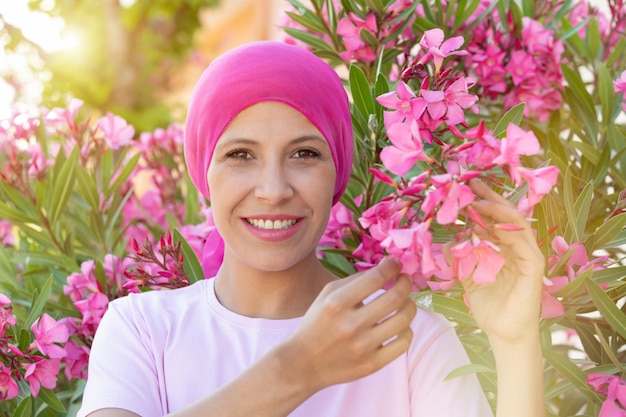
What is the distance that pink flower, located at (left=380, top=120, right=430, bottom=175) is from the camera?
1.11 meters

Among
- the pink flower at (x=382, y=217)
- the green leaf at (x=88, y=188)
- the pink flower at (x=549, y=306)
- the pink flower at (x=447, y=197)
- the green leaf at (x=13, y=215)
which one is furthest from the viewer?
the green leaf at (x=88, y=188)

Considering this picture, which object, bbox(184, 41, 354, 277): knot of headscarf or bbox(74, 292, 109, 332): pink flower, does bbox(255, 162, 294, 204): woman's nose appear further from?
bbox(74, 292, 109, 332): pink flower

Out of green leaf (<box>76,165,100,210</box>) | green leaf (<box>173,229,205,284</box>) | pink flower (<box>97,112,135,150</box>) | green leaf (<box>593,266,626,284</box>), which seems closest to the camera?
green leaf (<box>593,266,626,284</box>)

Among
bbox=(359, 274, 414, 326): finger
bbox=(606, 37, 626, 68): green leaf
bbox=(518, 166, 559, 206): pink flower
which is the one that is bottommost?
bbox=(359, 274, 414, 326): finger

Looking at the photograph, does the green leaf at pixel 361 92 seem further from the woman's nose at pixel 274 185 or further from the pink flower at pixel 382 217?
the pink flower at pixel 382 217

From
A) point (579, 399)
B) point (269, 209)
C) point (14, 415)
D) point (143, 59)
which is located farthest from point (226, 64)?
point (143, 59)

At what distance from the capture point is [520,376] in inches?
48.1

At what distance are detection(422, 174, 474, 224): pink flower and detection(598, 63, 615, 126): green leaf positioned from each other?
1.13m

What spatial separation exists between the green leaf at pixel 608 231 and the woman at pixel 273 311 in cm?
34

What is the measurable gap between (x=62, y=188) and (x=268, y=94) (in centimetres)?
98

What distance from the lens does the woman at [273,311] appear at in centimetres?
118

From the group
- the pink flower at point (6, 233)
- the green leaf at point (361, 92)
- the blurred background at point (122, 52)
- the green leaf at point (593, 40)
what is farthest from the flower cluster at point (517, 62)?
the blurred background at point (122, 52)

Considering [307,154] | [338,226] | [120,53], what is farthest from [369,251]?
[120,53]

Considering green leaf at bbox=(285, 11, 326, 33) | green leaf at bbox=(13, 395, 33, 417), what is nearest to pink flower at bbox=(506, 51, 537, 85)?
green leaf at bbox=(285, 11, 326, 33)
